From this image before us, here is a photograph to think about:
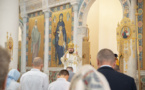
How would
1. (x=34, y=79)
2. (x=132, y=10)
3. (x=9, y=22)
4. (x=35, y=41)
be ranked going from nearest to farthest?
(x=34, y=79) → (x=9, y=22) → (x=132, y=10) → (x=35, y=41)

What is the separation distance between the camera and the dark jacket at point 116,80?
2807mm

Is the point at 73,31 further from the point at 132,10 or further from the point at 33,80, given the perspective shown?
the point at 33,80

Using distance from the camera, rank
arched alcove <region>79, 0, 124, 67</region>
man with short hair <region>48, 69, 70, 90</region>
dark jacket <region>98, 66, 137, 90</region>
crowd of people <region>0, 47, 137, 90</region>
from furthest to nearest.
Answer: arched alcove <region>79, 0, 124, 67</region>
man with short hair <region>48, 69, 70, 90</region>
dark jacket <region>98, 66, 137, 90</region>
crowd of people <region>0, 47, 137, 90</region>

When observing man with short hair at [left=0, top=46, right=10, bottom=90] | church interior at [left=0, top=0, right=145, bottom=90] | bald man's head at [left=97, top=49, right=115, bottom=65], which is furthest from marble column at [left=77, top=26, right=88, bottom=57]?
→ man with short hair at [left=0, top=46, right=10, bottom=90]

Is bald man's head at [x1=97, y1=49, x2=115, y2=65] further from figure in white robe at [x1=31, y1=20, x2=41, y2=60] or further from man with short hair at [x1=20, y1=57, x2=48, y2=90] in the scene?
figure in white robe at [x1=31, y1=20, x2=41, y2=60]

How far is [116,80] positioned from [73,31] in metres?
11.2

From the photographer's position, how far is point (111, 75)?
2.84 meters

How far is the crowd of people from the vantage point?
1327 millimetres

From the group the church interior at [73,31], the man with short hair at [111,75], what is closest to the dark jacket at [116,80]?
the man with short hair at [111,75]

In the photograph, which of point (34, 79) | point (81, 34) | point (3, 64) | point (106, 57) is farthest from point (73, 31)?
point (3, 64)

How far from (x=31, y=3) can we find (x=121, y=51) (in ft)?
31.6

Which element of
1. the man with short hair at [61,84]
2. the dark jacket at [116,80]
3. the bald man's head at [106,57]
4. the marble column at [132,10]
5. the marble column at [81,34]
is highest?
the marble column at [132,10]

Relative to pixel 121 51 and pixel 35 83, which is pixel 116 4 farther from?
pixel 35 83

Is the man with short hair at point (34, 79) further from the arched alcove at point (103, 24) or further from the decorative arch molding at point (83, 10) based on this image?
the arched alcove at point (103, 24)
